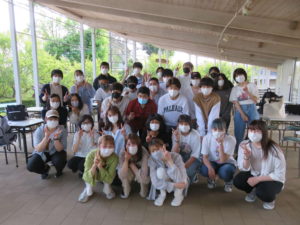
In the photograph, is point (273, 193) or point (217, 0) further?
point (217, 0)

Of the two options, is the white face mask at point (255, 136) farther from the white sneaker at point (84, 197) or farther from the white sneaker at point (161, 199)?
the white sneaker at point (84, 197)

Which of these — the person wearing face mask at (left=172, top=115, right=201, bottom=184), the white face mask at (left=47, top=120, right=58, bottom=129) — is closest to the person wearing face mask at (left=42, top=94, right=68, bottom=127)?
the white face mask at (left=47, top=120, right=58, bottom=129)

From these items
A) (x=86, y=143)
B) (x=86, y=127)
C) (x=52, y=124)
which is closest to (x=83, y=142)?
(x=86, y=143)

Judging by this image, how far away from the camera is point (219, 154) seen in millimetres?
2906

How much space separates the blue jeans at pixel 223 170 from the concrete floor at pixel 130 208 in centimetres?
23

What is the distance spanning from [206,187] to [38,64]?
19.0ft

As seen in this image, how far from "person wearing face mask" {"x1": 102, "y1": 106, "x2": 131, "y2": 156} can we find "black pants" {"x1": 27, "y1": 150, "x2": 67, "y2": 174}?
0.71m

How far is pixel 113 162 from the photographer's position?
9.12 ft

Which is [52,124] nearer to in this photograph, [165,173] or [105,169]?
[105,169]

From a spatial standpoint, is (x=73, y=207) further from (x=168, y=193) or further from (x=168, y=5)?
(x=168, y=5)

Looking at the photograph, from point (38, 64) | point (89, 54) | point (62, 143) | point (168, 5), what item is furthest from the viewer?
point (89, 54)

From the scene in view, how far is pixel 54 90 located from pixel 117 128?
1.52 metres

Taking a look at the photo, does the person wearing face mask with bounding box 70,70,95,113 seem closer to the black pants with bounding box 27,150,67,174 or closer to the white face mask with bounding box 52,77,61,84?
the white face mask with bounding box 52,77,61,84

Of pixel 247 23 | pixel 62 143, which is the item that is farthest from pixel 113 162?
pixel 247 23
